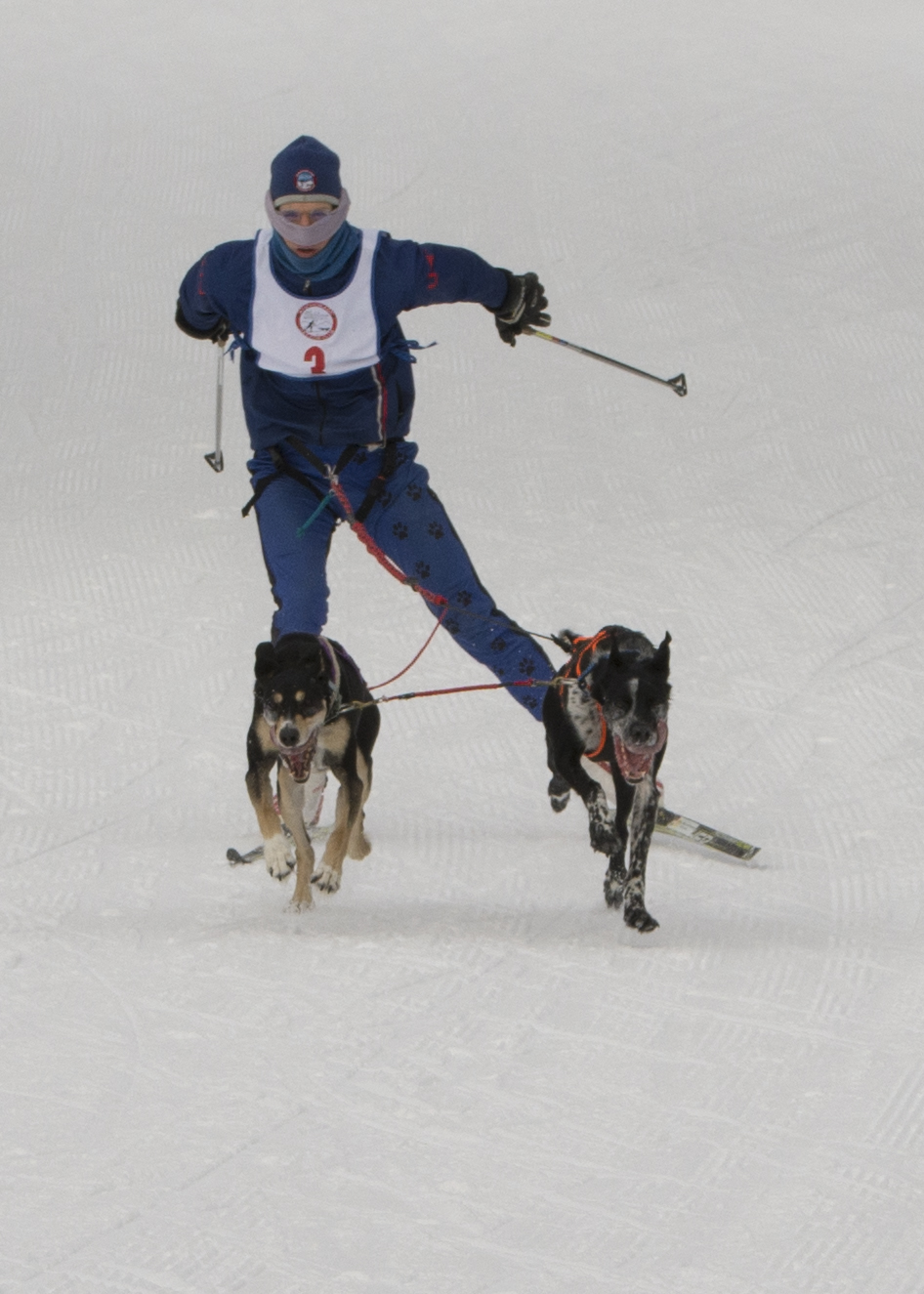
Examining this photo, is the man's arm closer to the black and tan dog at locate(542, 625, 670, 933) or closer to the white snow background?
the black and tan dog at locate(542, 625, 670, 933)

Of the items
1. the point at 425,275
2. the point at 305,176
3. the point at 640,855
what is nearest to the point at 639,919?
the point at 640,855

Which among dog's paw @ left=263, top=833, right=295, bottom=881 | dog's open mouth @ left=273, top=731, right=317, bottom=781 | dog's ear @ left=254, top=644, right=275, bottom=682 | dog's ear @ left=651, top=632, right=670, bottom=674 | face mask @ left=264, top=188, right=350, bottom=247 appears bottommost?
dog's paw @ left=263, top=833, right=295, bottom=881

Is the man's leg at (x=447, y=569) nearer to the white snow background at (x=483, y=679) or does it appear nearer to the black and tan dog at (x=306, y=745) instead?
the black and tan dog at (x=306, y=745)

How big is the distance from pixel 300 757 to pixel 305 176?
1.23m

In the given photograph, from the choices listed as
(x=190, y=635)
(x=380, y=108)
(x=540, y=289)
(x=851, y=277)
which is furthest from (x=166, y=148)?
(x=540, y=289)

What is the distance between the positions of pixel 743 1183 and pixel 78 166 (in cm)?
698

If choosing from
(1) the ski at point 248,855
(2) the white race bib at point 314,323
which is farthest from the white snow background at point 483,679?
(2) the white race bib at point 314,323

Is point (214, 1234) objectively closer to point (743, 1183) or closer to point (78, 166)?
point (743, 1183)

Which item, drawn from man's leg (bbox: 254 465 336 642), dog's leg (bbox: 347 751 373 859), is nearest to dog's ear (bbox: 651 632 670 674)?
dog's leg (bbox: 347 751 373 859)

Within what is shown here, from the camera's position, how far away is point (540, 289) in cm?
398

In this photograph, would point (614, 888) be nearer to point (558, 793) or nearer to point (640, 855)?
point (640, 855)

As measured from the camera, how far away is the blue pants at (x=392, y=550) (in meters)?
3.87

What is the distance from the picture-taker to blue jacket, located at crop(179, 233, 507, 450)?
12.3 ft

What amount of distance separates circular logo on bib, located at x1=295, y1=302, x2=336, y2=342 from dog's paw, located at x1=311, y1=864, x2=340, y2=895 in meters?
1.16
